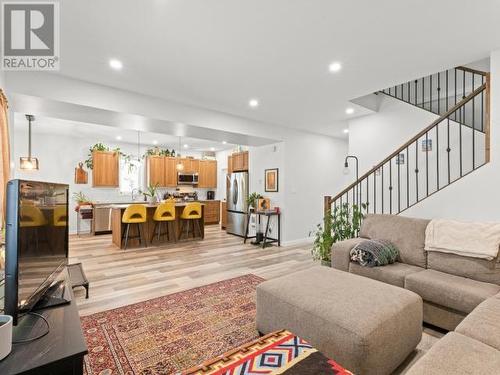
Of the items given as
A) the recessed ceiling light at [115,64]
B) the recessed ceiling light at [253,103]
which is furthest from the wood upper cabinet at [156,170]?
the recessed ceiling light at [115,64]

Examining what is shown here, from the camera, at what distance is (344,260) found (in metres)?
3.09

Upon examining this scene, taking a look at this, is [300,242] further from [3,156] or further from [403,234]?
[3,156]

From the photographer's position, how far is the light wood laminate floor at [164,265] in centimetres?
319

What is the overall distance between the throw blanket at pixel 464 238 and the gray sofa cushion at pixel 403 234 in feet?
0.31

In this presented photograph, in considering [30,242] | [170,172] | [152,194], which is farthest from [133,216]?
[30,242]

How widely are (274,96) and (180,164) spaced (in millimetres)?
4785

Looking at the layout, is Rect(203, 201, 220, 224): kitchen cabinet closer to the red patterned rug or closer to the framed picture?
the framed picture

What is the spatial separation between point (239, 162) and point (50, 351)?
21.5 ft

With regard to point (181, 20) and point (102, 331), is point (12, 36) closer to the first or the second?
point (181, 20)

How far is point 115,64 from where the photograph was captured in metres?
2.99

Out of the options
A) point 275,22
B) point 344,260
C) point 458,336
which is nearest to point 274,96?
point 275,22

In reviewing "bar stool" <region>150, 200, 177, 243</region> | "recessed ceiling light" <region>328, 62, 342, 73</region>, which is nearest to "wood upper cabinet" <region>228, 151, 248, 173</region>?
"bar stool" <region>150, 200, 177, 243</region>

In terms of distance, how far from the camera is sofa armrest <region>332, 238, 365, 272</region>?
10.1ft

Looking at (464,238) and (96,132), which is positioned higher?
(96,132)
